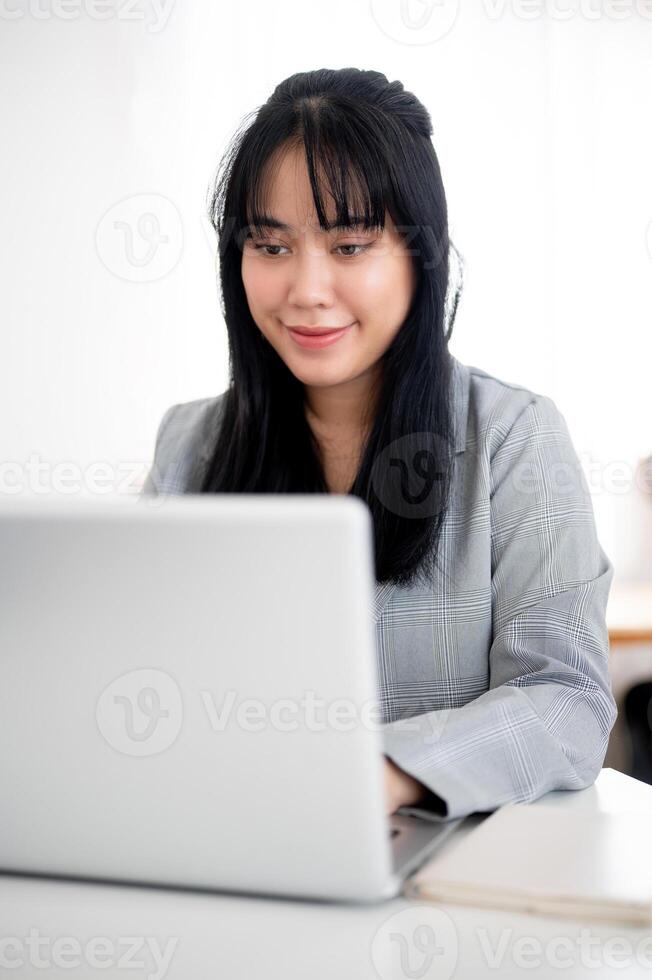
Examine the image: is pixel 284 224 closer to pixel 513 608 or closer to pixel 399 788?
pixel 513 608

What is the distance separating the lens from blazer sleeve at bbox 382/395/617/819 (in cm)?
86

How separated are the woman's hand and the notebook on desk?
0.22 feet

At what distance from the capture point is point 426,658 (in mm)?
1219

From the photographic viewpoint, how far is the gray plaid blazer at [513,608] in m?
0.97

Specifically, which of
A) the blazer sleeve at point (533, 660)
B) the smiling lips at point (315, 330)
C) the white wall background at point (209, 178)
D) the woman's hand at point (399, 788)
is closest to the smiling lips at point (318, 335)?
the smiling lips at point (315, 330)

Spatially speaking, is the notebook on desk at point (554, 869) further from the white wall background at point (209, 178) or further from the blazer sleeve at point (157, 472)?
the white wall background at point (209, 178)

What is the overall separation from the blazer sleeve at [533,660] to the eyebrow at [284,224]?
0.30 meters

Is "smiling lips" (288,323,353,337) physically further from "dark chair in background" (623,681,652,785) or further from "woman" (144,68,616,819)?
"dark chair in background" (623,681,652,785)

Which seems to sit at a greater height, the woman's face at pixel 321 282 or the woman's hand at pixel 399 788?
the woman's face at pixel 321 282

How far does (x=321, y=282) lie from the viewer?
121 cm

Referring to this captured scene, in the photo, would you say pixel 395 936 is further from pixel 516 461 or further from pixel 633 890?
pixel 516 461

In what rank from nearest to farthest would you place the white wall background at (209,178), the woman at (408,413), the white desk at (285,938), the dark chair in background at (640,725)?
the white desk at (285,938) < the woman at (408,413) < the dark chair in background at (640,725) < the white wall background at (209,178)

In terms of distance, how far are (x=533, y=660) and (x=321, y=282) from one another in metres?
0.49

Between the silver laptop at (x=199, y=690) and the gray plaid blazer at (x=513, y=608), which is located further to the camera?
the gray plaid blazer at (x=513, y=608)
